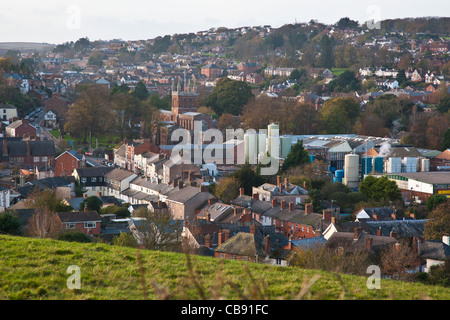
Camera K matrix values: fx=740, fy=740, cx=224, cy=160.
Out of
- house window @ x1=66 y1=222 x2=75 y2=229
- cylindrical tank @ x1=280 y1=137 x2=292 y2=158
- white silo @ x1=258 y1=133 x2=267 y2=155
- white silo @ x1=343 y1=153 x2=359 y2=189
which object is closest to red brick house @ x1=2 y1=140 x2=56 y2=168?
white silo @ x1=258 y1=133 x2=267 y2=155

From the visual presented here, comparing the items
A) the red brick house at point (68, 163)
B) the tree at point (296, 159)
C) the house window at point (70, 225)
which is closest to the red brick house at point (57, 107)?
the red brick house at point (68, 163)

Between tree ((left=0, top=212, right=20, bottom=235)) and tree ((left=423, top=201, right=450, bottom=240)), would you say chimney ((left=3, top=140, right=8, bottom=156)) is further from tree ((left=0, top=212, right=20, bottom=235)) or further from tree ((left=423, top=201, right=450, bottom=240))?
tree ((left=423, top=201, right=450, bottom=240))

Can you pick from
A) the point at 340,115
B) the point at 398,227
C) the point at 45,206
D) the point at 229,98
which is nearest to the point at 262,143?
the point at 340,115

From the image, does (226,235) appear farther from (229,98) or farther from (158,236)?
(229,98)

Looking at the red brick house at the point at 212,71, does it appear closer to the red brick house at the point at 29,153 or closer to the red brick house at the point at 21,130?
the red brick house at the point at 21,130

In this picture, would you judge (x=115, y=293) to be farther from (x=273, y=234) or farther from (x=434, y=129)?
(x=434, y=129)
